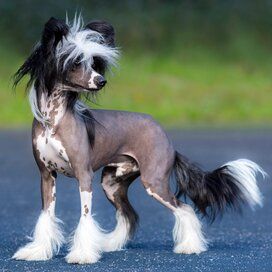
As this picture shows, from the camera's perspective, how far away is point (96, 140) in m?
9.98

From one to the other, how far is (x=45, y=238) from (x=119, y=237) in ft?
3.30

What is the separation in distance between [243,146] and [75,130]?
40.0 ft

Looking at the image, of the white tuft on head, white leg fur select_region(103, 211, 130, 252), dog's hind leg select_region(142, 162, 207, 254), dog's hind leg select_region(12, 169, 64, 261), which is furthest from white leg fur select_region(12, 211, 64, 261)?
the white tuft on head

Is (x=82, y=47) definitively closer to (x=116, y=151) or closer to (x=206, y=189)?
(x=116, y=151)

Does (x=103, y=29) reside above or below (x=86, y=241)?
above

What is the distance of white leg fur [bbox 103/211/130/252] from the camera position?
10516mm

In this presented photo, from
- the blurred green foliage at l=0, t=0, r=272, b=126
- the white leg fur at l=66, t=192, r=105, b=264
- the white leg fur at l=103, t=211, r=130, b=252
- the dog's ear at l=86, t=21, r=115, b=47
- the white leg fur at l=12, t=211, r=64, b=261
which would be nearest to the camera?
the white leg fur at l=66, t=192, r=105, b=264

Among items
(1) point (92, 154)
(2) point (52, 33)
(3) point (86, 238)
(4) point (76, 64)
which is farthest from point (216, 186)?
(2) point (52, 33)

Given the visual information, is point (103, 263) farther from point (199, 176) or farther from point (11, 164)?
point (11, 164)

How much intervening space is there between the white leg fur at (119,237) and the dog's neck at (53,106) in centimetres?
129

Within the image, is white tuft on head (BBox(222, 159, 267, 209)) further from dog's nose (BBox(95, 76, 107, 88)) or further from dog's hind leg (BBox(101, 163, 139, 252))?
dog's nose (BBox(95, 76, 107, 88))

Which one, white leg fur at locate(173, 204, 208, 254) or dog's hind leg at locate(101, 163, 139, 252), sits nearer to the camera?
white leg fur at locate(173, 204, 208, 254)

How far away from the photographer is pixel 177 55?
3519cm

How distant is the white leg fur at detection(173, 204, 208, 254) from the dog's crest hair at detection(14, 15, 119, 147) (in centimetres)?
109
